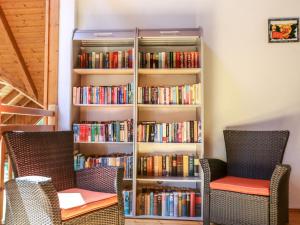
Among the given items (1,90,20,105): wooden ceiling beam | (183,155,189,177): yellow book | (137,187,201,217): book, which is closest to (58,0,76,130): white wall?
(137,187,201,217): book

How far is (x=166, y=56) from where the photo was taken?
306cm

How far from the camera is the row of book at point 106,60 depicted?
10.1ft

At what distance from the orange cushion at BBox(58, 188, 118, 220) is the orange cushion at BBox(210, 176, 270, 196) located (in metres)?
0.95

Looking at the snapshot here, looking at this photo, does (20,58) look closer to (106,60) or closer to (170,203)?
(106,60)

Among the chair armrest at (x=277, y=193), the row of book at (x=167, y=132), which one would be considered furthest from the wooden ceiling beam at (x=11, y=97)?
the chair armrest at (x=277, y=193)

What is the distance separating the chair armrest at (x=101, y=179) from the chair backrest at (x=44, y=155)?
0.09 meters

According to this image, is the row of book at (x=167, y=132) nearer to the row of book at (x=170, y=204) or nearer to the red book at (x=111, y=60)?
the row of book at (x=170, y=204)

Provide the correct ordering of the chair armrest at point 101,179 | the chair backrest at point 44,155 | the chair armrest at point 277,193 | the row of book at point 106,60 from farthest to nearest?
the row of book at point 106,60, the chair armrest at point 277,193, the chair armrest at point 101,179, the chair backrest at point 44,155

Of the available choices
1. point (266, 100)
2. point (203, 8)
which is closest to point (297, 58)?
point (266, 100)

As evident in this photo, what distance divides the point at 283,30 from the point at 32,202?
2974mm

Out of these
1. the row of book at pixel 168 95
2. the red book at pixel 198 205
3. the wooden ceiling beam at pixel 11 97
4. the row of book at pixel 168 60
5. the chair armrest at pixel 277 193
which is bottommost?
the red book at pixel 198 205

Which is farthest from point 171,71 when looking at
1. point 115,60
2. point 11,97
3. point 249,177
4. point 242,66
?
point 11,97

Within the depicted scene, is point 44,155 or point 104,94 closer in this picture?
point 44,155

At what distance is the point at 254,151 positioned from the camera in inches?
111
